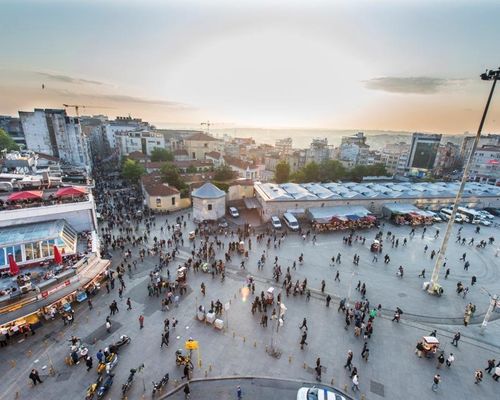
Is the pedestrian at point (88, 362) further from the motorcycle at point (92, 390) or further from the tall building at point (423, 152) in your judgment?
the tall building at point (423, 152)

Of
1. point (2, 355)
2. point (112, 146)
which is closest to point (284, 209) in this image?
point (2, 355)

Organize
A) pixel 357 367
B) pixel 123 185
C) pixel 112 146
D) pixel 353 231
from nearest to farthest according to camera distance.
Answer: pixel 357 367
pixel 353 231
pixel 123 185
pixel 112 146

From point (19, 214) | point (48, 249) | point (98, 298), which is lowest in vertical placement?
point (98, 298)

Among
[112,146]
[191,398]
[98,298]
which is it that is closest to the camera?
[191,398]

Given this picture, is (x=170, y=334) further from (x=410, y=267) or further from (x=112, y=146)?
(x=112, y=146)

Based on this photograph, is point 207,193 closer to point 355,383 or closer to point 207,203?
point 207,203

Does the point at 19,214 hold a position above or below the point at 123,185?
above

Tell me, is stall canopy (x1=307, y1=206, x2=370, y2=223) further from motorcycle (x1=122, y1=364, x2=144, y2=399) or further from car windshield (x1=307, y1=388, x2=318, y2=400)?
motorcycle (x1=122, y1=364, x2=144, y2=399)
